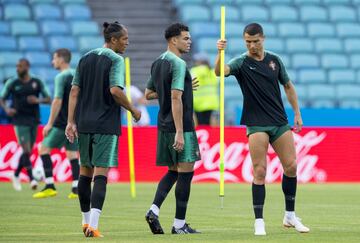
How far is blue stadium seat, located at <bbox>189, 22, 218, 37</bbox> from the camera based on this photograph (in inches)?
1181

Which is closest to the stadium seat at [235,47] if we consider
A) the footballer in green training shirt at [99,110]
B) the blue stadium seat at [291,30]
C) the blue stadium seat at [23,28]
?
the blue stadium seat at [291,30]

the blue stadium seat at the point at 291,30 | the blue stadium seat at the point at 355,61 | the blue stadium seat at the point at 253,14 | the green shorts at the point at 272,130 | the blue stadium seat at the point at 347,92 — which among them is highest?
the blue stadium seat at the point at 253,14

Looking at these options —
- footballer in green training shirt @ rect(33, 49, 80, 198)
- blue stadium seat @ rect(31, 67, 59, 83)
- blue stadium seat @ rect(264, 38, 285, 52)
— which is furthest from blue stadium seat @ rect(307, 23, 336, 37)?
footballer in green training shirt @ rect(33, 49, 80, 198)

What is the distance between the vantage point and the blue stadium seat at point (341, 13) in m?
32.1

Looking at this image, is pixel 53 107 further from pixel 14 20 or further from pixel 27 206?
pixel 14 20

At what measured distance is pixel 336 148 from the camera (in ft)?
77.8

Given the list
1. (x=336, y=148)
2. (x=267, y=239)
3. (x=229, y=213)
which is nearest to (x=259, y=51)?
(x=267, y=239)

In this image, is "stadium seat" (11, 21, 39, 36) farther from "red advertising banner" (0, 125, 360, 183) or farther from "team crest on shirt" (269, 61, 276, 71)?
A: "team crest on shirt" (269, 61, 276, 71)

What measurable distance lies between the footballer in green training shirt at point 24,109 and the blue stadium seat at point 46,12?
27.9 feet

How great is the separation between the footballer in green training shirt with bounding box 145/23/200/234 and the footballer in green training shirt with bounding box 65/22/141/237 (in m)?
0.57

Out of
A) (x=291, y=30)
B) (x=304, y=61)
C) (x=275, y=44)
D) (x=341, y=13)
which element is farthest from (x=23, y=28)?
(x=341, y=13)

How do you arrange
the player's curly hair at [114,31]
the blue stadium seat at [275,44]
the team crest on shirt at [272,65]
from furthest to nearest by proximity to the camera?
the blue stadium seat at [275,44]
the team crest on shirt at [272,65]
the player's curly hair at [114,31]

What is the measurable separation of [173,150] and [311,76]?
17776 mm

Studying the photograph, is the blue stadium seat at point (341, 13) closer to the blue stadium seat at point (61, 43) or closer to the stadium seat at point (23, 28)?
the blue stadium seat at point (61, 43)
